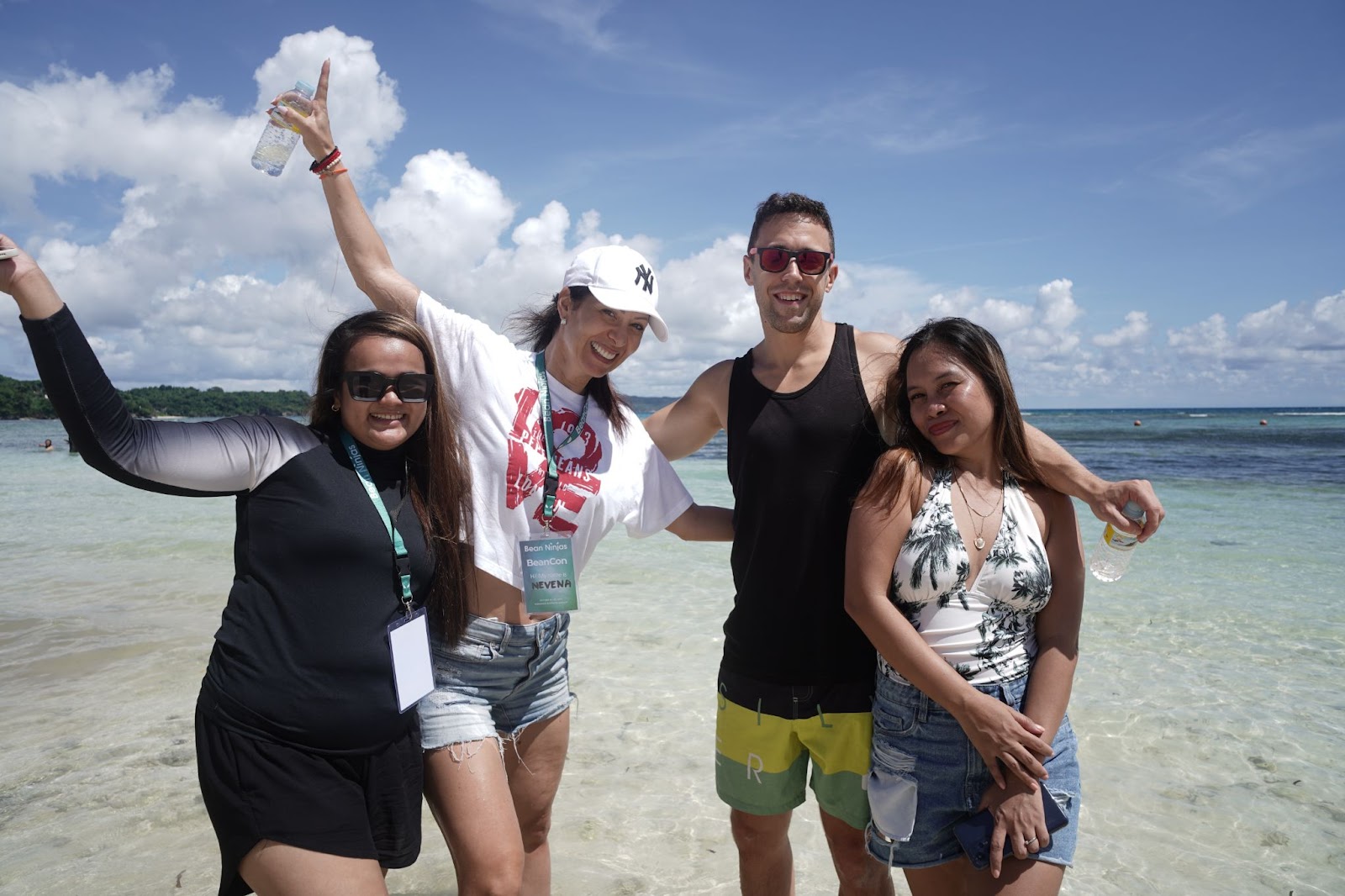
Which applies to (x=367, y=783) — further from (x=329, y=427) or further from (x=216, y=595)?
(x=216, y=595)

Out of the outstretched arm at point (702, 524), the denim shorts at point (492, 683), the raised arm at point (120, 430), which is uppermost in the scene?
the raised arm at point (120, 430)

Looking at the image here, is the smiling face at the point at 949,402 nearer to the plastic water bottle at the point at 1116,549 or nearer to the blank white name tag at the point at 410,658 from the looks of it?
the plastic water bottle at the point at 1116,549

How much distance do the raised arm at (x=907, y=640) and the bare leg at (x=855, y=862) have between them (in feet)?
2.39

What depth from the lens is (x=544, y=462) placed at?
2842mm

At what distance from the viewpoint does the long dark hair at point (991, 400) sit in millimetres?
2523

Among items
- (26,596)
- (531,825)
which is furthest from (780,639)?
(26,596)

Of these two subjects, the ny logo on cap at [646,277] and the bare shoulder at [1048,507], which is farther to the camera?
the ny logo on cap at [646,277]

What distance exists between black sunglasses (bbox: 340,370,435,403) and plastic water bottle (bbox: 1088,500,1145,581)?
2.05 metres

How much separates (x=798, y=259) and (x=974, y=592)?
4.49ft

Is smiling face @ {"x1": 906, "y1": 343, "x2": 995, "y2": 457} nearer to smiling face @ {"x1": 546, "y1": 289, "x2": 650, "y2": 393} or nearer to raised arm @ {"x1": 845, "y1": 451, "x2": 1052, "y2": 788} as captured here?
raised arm @ {"x1": 845, "y1": 451, "x2": 1052, "y2": 788}

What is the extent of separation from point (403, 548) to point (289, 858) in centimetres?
85

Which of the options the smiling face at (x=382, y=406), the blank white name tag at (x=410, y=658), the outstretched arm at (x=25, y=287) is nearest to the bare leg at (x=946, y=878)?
the blank white name tag at (x=410, y=658)

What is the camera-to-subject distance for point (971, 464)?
8.62 ft

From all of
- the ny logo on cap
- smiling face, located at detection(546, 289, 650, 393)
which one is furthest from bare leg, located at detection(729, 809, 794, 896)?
the ny logo on cap
